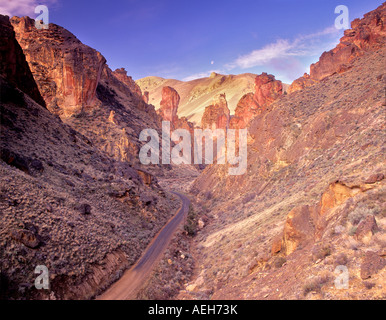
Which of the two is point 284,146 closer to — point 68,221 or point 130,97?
point 68,221

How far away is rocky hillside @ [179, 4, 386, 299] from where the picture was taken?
7.71 meters

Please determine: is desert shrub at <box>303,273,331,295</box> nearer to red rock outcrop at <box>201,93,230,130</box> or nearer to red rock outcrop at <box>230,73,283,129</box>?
red rock outcrop at <box>230,73,283,129</box>

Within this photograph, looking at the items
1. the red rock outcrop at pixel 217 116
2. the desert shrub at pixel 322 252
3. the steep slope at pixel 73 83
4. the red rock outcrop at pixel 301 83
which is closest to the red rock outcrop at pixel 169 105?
the red rock outcrop at pixel 217 116

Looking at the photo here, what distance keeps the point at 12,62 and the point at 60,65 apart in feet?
90.2

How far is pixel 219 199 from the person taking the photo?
39250mm

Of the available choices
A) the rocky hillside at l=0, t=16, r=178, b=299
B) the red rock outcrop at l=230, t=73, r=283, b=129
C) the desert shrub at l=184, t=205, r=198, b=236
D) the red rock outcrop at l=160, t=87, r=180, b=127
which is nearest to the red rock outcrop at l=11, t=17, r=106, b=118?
the rocky hillside at l=0, t=16, r=178, b=299

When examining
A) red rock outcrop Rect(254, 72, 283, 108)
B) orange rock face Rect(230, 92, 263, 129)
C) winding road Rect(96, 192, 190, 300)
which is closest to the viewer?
winding road Rect(96, 192, 190, 300)

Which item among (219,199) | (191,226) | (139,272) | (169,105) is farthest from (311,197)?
(169,105)

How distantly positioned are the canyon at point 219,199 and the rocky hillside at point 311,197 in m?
0.09

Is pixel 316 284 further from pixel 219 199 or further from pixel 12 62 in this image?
pixel 12 62

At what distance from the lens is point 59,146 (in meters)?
A: 27.6

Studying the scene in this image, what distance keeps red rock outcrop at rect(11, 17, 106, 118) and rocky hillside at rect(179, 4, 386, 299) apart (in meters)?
34.7

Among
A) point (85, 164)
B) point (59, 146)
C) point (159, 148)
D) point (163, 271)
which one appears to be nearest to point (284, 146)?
point (163, 271)

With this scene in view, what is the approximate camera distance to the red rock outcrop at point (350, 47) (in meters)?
39.3
